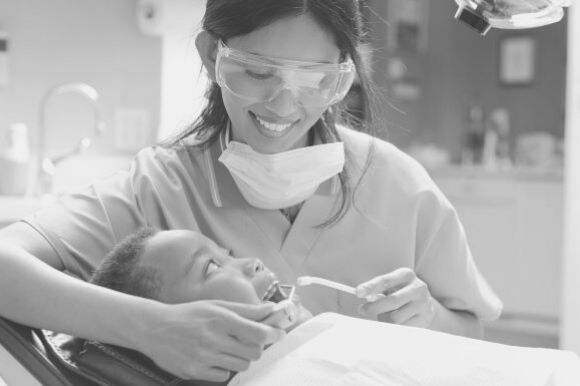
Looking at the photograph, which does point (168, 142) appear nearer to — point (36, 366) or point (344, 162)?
point (344, 162)

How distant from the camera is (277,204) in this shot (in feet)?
5.21

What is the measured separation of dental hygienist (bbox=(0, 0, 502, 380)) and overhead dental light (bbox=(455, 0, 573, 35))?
1.08 ft

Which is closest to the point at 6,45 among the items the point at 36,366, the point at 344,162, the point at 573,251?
the point at 344,162

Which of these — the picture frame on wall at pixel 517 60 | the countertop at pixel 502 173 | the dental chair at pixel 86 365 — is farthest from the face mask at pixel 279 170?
the picture frame on wall at pixel 517 60

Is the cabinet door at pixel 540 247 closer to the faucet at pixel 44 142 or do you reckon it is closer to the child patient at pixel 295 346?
the faucet at pixel 44 142

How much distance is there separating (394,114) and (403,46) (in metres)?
0.45

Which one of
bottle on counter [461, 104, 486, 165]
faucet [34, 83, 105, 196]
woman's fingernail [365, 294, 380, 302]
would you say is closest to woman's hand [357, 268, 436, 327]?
woman's fingernail [365, 294, 380, 302]

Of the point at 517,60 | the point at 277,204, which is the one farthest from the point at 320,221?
the point at 517,60

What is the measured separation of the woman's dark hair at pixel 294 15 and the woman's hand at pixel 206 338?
514 mm

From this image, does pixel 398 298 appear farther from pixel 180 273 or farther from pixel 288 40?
pixel 288 40

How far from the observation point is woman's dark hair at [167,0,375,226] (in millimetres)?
1377

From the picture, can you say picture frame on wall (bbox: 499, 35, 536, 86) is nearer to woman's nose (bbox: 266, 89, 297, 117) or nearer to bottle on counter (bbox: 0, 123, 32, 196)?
bottle on counter (bbox: 0, 123, 32, 196)

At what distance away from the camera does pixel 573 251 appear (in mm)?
3080

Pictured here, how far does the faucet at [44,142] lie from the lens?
283cm
